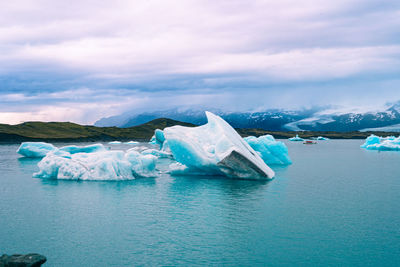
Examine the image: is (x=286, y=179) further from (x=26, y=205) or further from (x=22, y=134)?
(x=22, y=134)

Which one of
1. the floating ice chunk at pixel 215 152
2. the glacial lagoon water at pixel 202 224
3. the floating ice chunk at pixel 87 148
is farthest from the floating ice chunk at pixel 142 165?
the floating ice chunk at pixel 87 148

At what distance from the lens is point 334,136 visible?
155500 mm

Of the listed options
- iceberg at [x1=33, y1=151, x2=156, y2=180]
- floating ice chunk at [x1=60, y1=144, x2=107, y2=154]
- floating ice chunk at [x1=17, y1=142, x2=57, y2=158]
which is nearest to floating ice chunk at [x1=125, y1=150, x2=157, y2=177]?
iceberg at [x1=33, y1=151, x2=156, y2=180]

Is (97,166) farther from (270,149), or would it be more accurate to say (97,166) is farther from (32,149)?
(32,149)

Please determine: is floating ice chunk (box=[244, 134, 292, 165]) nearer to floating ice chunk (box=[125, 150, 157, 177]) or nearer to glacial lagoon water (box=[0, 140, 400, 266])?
floating ice chunk (box=[125, 150, 157, 177])

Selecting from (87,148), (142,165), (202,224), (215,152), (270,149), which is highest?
(87,148)

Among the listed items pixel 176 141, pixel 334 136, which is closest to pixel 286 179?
pixel 176 141

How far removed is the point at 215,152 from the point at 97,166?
747 cm

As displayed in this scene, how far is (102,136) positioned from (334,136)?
95.4 m

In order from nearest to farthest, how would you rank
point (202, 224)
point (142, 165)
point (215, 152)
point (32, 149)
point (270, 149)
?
point (202, 224), point (215, 152), point (142, 165), point (270, 149), point (32, 149)

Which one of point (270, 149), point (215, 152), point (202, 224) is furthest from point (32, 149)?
point (202, 224)

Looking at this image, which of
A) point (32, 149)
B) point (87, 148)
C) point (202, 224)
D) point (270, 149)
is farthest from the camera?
point (32, 149)

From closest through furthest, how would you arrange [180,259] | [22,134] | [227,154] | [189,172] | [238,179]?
[180,259] → [227,154] → [238,179] → [189,172] → [22,134]

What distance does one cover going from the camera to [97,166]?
77.1ft
